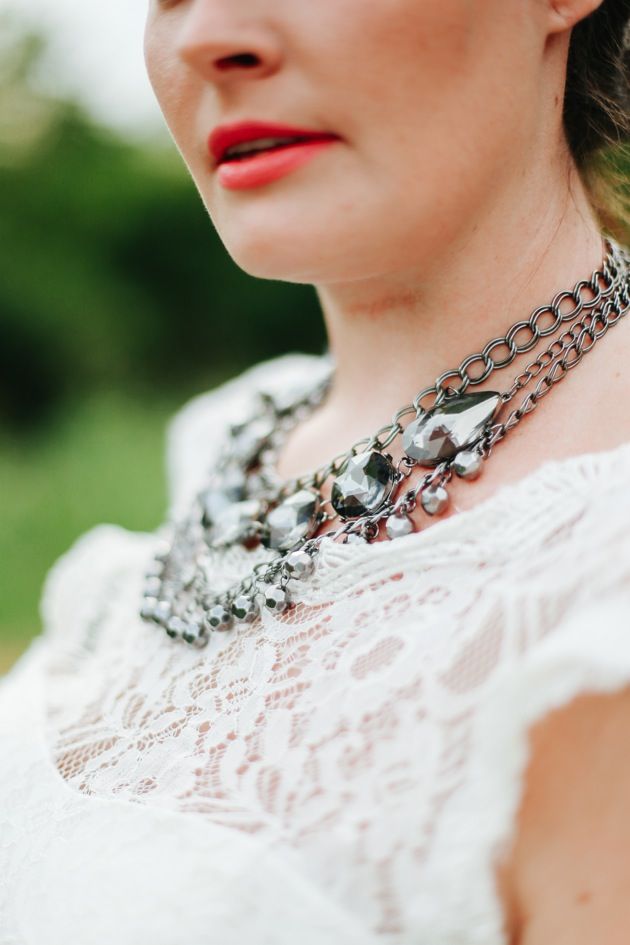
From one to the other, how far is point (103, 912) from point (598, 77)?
1.20 m

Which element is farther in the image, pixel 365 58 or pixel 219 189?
pixel 219 189

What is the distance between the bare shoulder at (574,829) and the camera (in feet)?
2.75

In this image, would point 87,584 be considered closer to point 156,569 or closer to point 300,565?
point 156,569

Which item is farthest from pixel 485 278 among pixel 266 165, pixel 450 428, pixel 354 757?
pixel 354 757

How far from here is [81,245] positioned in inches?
278

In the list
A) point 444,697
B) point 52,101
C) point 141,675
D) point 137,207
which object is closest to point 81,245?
point 137,207

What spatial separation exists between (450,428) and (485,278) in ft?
0.69

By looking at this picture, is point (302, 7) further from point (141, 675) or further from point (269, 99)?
point (141, 675)

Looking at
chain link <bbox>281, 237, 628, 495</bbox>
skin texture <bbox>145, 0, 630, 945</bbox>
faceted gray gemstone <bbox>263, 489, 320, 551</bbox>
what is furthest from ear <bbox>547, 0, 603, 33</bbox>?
faceted gray gemstone <bbox>263, 489, 320, 551</bbox>

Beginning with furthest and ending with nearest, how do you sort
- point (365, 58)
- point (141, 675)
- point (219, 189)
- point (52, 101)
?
point (52, 101) → point (141, 675) → point (219, 189) → point (365, 58)

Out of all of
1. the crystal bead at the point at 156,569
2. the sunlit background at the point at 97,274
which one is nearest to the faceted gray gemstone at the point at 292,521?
the crystal bead at the point at 156,569

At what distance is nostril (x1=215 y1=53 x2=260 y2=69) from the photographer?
1.08m

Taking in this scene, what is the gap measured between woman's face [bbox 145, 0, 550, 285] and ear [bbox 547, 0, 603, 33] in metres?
0.03

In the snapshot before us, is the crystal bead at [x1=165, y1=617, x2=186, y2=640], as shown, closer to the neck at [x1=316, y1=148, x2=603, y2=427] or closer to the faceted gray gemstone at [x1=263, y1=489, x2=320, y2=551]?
the faceted gray gemstone at [x1=263, y1=489, x2=320, y2=551]
